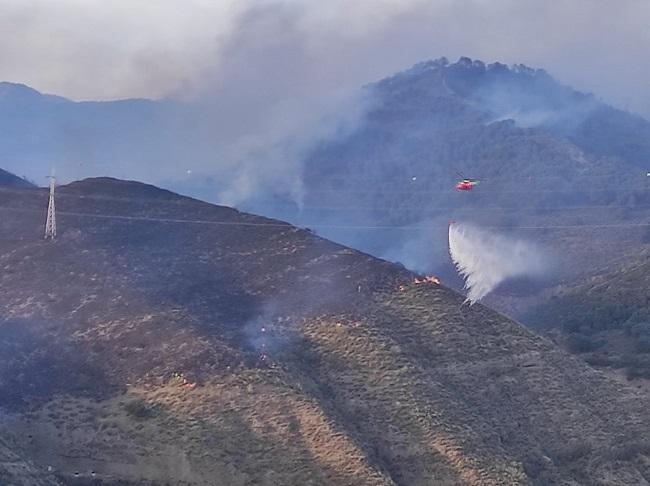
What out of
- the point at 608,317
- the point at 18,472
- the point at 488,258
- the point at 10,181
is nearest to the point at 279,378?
the point at 18,472

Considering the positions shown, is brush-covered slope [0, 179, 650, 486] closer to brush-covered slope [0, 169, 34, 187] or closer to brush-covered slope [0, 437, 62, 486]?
brush-covered slope [0, 437, 62, 486]

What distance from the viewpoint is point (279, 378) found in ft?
177

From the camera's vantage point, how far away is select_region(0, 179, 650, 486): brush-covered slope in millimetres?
50719

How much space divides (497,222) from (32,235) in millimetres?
115572

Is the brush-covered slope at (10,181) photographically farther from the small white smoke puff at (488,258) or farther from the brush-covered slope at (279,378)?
the small white smoke puff at (488,258)

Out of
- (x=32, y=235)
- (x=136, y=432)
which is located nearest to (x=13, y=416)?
(x=136, y=432)

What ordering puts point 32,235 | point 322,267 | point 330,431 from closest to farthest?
point 330,431
point 322,267
point 32,235

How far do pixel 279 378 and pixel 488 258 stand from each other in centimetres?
6925

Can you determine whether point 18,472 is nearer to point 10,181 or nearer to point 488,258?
point 10,181

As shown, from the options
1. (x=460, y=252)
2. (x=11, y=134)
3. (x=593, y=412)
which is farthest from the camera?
(x=11, y=134)

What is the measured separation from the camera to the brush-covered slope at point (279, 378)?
50719 millimetres

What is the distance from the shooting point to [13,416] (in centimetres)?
5297

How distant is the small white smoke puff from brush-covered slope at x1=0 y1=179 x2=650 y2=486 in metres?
20.7

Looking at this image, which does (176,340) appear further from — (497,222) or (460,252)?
(497,222)
